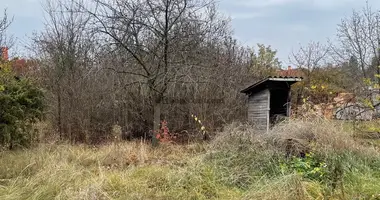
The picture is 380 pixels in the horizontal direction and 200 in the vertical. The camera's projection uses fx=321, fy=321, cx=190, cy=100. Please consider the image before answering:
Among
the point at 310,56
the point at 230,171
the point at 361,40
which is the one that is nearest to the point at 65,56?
the point at 230,171

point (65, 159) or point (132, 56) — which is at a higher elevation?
point (132, 56)

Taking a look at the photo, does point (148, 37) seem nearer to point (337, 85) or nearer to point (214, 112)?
point (214, 112)

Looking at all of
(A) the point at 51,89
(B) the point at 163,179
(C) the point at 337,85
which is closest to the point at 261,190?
(B) the point at 163,179

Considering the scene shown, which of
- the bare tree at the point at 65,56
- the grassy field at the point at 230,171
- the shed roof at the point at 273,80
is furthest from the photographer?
the bare tree at the point at 65,56

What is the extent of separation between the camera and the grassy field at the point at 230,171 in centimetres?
452

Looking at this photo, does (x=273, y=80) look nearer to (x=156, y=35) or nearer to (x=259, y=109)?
(x=259, y=109)

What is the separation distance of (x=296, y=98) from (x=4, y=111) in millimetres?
10083

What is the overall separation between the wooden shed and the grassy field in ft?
7.45

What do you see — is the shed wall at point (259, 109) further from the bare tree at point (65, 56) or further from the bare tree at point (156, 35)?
the bare tree at point (65, 56)

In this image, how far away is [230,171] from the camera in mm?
5406

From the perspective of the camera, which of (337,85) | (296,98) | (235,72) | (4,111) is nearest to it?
(4,111)

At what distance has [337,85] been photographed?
1362 centimetres

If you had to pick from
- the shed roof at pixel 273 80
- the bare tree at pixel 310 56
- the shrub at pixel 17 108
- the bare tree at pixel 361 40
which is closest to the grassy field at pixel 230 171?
the shrub at pixel 17 108

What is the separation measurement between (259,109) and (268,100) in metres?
0.48
